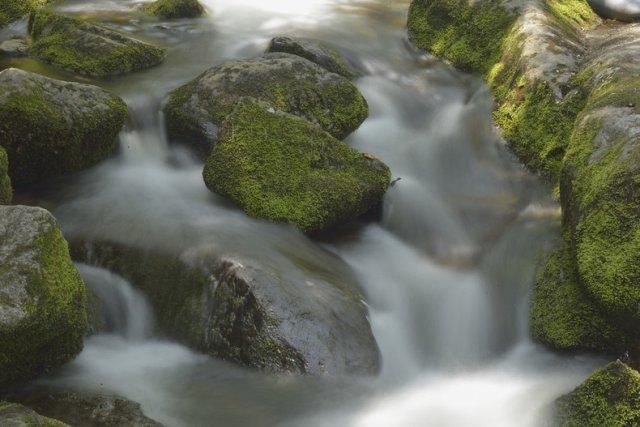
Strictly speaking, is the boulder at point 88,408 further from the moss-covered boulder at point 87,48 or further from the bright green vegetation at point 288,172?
the moss-covered boulder at point 87,48

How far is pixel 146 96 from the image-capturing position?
7.58 m

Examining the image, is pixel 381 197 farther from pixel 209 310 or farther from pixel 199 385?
pixel 199 385

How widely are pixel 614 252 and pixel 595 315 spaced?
0.50 metres

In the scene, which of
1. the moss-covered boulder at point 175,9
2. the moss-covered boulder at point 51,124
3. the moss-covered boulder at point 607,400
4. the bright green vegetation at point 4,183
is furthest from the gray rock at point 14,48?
the moss-covered boulder at point 607,400

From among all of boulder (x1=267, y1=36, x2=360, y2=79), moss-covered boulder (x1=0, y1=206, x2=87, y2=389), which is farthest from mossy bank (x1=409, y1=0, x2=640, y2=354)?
moss-covered boulder (x1=0, y1=206, x2=87, y2=389)

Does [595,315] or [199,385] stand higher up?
[595,315]

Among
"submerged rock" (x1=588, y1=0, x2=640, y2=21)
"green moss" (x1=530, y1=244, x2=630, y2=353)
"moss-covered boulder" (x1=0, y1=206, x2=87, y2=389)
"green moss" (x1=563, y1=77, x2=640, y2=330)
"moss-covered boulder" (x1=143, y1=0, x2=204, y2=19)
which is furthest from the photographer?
"moss-covered boulder" (x1=143, y1=0, x2=204, y2=19)

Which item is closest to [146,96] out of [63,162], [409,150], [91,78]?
[91,78]

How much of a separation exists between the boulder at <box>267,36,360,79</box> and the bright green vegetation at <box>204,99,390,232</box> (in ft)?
8.48

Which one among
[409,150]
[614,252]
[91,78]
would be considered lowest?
[91,78]

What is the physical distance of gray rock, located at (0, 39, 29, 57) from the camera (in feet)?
28.7

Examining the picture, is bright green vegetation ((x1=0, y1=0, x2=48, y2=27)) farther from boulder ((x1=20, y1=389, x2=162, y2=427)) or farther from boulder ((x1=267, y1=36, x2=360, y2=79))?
boulder ((x1=20, y1=389, x2=162, y2=427))

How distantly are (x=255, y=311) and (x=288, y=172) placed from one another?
1.82 meters

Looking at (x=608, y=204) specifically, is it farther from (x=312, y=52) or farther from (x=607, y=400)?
(x=312, y=52)
